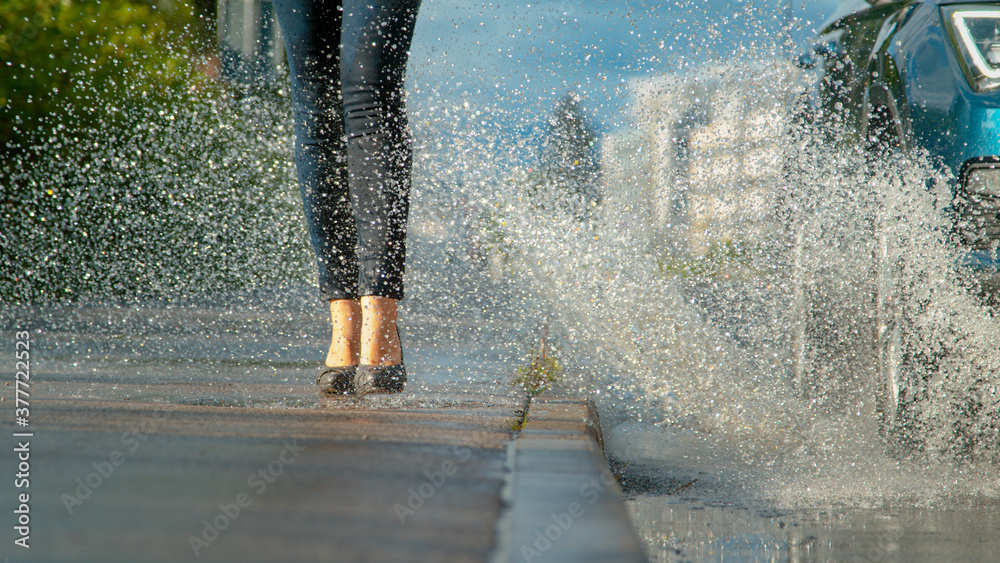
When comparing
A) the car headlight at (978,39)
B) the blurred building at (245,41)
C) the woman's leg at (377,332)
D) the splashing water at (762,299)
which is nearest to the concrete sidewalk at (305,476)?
the woman's leg at (377,332)

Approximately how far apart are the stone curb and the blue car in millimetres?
972

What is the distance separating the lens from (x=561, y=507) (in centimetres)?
89

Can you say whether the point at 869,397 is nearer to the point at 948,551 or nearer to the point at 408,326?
the point at 948,551

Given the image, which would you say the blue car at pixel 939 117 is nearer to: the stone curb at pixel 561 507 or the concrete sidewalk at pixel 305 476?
the concrete sidewalk at pixel 305 476

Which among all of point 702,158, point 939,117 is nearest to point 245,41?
point 702,158

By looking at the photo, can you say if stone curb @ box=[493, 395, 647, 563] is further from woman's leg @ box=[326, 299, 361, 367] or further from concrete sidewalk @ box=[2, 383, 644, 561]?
woman's leg @ box=[326, 299, 361, 367]

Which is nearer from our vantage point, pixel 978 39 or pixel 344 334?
pixel 978 39

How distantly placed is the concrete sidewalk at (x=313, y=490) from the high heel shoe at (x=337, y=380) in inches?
17.4

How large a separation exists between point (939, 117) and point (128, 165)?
508 cm

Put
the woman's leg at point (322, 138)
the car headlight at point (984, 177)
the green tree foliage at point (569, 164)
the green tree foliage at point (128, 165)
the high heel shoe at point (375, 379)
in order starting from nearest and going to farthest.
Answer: the car headlight at point (984, 177)
the high heel shoe at point (375, 379)
the woman's leg at point (322, 138)
the green tree foliage at point (569, 164)
the green tree foliage at point (128, 165)

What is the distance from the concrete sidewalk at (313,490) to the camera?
78 centimetres

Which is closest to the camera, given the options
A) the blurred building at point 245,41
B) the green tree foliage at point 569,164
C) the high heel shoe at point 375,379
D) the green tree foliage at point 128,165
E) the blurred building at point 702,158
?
the high heel shoe at point 375,379

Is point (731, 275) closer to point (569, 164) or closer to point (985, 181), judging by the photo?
point (985, 181)

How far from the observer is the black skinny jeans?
1.88 m
